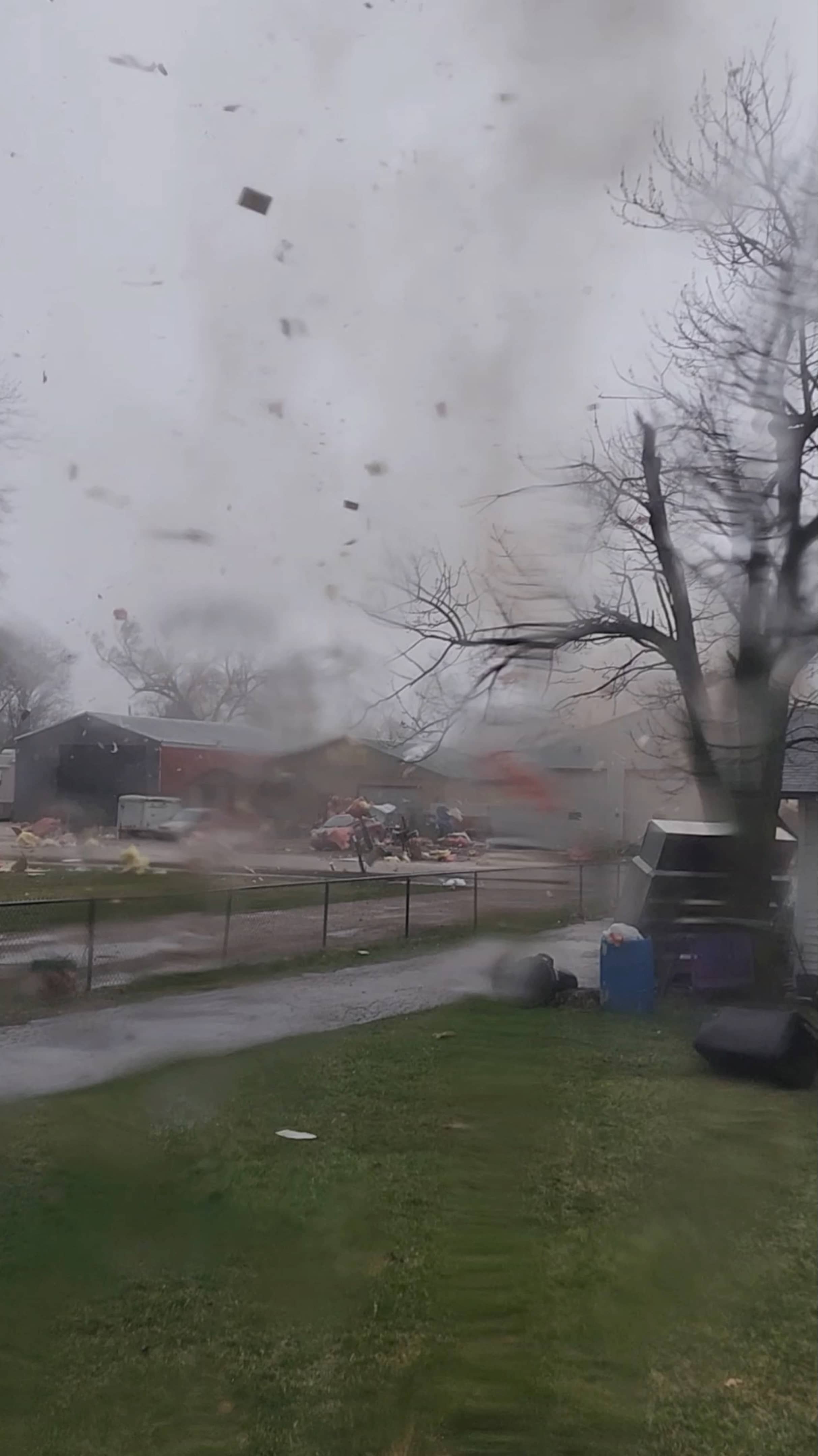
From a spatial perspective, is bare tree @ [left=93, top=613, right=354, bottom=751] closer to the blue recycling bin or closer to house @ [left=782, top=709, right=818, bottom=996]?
the blue recycling bin

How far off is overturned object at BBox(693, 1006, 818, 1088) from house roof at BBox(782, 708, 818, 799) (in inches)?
12.9

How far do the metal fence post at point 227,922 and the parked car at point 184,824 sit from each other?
0.08 meters

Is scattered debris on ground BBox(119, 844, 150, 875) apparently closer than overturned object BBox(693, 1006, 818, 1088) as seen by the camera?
Yes

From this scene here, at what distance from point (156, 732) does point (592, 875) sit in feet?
2.38

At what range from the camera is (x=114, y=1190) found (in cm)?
111

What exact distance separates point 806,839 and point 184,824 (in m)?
1.08

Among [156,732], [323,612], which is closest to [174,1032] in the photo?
[156,732]

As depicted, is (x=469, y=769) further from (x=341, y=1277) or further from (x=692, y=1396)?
(x=692, y=1396)

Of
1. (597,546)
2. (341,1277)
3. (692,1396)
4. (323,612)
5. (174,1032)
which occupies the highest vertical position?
(597,546)

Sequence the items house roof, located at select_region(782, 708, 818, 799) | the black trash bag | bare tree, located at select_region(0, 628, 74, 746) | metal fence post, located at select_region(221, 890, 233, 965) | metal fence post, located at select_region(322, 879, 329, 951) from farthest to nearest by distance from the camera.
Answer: house roof, located at select_region(782, 708, 818, 799), the black trash bag, metal fence post, located at select_region(322, 879, 329, 951), metal fence post, located at select_region(221, 890, 233, 965), bare tree, located at select_region(0, 628, 74, 746)

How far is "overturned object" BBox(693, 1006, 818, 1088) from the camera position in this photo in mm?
1725

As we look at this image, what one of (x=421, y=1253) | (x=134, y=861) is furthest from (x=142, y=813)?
(x=421, y=1253)

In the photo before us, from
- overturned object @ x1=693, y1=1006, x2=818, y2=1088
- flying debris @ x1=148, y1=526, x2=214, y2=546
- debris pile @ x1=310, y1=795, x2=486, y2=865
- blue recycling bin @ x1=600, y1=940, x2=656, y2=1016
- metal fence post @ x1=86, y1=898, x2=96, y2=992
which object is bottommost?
overturned object @ x1=693, y1=1006, x2=818, y2=1088

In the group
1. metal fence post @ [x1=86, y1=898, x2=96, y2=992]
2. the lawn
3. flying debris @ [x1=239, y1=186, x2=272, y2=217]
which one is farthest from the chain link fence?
flying debris @ [x1=239, y1=186, x2=272, y2=217]
